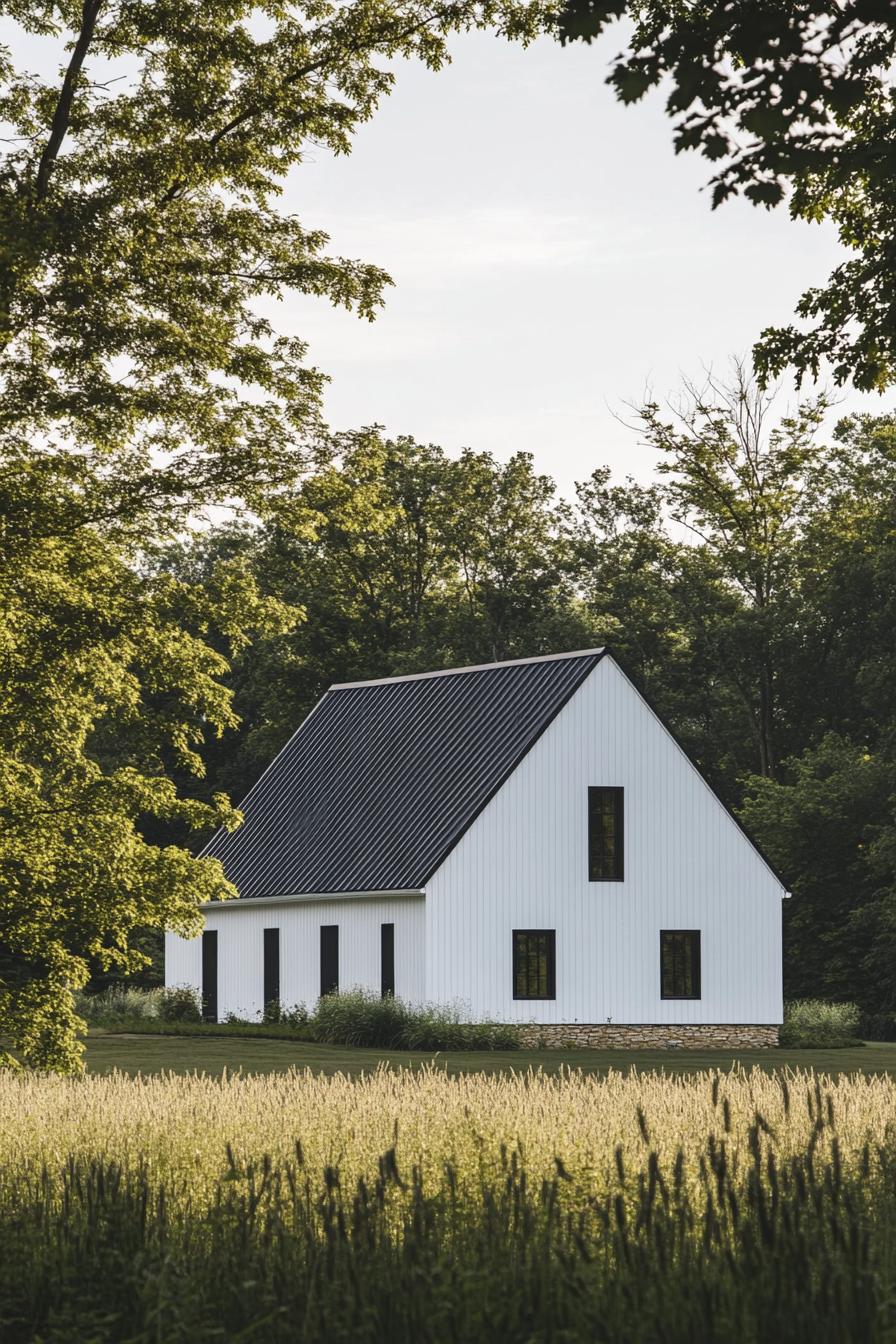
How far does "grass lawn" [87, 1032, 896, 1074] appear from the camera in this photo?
28.8 metres

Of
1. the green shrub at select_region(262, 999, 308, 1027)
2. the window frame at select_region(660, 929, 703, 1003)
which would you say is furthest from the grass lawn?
the green shrub at select_region(262, 999, 308, 1027)

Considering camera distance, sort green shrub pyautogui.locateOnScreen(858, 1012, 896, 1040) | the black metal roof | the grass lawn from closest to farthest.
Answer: the grass lawn, the black metal roof, green shrub pyautogui.locateOnScreen(858, 1012, 896, 1040)

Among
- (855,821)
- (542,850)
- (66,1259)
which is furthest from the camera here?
(855,821)

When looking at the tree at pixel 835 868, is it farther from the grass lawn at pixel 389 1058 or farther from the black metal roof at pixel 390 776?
the black metal roof at pixel 390 776

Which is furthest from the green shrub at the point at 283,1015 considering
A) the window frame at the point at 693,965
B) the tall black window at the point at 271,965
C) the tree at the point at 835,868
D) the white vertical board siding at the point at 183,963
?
the tree at the point at 835,868

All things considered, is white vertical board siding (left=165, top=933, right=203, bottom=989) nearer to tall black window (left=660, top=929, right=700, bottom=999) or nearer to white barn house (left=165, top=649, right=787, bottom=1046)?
white barn house (left=165, top=649, right=787, bottom=1046)

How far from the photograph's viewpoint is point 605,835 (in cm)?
3950

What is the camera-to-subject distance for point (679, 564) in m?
61.2

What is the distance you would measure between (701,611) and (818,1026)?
21.0 m

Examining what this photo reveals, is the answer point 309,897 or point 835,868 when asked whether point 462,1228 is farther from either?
point 835,868

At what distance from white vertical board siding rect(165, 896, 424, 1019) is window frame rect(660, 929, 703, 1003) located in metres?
5.53

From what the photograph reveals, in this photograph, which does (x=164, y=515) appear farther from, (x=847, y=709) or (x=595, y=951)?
(x=847, y=709)

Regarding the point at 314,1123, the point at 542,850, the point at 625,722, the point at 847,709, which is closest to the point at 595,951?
the point at 542,850

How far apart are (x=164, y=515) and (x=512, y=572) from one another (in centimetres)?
4371
